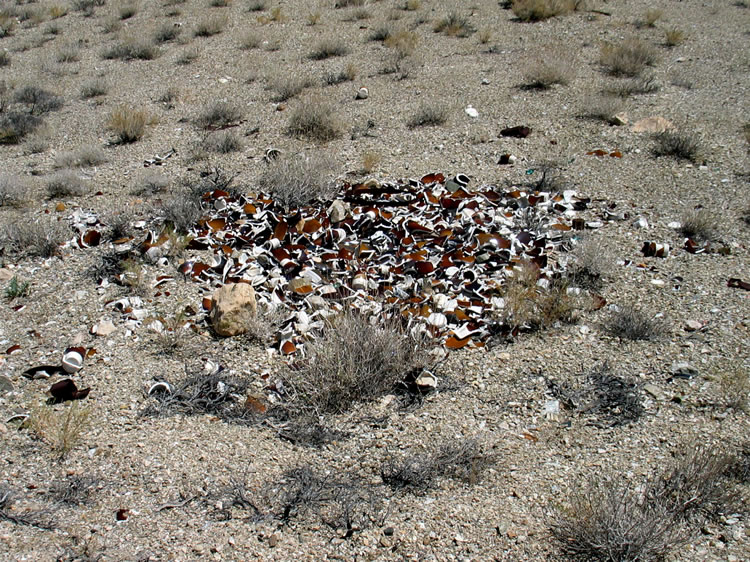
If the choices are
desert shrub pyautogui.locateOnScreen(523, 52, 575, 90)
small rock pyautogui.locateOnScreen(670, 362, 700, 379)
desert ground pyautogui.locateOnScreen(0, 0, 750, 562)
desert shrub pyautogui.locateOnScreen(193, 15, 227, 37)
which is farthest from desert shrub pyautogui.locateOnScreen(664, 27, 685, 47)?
small rock pyautogui.locateOnScreen(670, 362, 700, 379)

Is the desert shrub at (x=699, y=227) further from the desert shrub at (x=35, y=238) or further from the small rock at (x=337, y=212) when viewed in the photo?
the desert shrub at (x=35, y=238)

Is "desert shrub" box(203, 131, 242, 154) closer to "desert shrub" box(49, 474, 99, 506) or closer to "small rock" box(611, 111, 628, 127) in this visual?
"small rock" box(611, 111, 628, 127)

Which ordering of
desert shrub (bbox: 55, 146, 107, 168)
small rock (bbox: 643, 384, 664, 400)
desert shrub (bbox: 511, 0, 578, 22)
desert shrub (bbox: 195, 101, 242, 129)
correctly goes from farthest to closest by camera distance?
desert shrub (bbox: 511, 0, 578, 22), desert shrub (bbox: 195, 101, 242, 129), desert shrub (bbox: 55, 146, 107, 168), small rock (bbox: 643, 384, 664, 400)

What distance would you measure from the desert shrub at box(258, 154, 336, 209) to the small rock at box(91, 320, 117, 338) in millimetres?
2052

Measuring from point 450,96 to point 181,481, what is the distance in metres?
6.86

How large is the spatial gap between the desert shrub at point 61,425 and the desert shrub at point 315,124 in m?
4.74

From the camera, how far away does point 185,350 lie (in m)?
4.18

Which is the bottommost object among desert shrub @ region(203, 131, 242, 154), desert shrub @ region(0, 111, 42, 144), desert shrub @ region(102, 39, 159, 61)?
desert shrub @ region(203, 131, 242, 154)

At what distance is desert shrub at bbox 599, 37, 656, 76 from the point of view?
8.91m

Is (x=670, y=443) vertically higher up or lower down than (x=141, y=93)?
lower down

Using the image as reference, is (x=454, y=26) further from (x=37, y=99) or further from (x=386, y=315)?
(x=386, y=315)

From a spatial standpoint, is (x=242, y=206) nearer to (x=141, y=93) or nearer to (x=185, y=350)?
(x=185, y=350)

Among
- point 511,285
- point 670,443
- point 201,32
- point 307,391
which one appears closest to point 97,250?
point 307,391

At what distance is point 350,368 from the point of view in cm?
363
